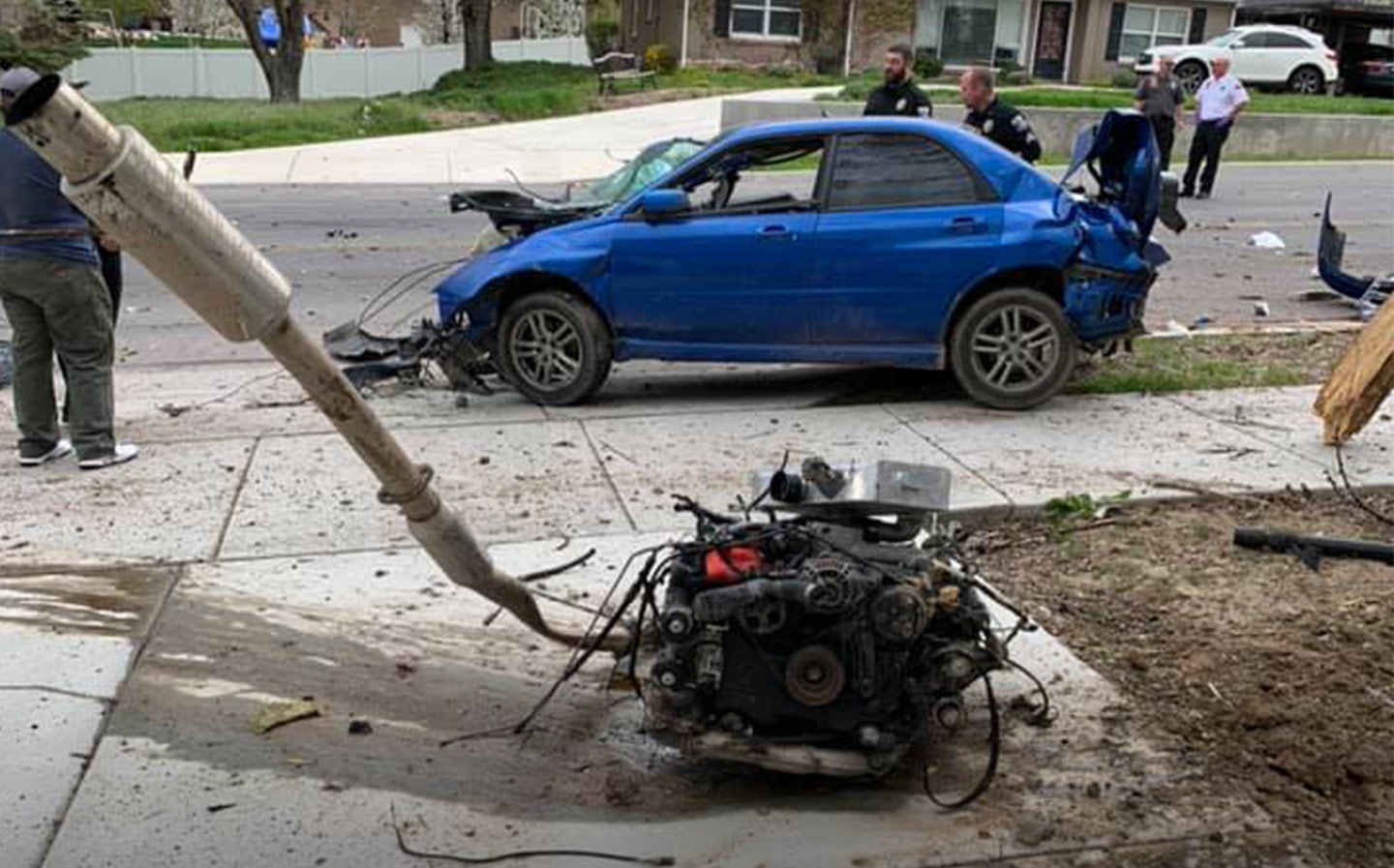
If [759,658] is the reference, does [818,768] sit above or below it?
below

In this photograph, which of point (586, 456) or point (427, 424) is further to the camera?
point (427, 424)

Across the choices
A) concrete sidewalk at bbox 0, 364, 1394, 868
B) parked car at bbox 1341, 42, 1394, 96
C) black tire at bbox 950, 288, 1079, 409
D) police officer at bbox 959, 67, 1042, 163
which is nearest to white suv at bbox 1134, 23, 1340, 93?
parked car at bbox 1341, 42, 1394, 96

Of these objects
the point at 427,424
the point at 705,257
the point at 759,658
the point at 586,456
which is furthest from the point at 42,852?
the point at 705,257

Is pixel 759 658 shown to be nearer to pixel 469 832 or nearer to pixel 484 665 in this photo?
pixel 469 832

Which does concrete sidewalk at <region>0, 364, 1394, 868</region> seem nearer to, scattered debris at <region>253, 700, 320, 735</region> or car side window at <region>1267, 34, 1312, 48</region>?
scattered debris at <region>253, 700, 320, 735</region>

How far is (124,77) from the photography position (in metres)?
33.1

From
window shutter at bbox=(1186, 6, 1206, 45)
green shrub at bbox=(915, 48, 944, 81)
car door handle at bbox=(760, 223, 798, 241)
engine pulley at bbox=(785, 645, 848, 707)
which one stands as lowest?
engine pulley at bbox=(785, 645, 848, 707)

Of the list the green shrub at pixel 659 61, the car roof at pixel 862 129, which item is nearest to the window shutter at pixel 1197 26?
the green shrub at pixel 659 61

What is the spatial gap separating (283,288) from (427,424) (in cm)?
508

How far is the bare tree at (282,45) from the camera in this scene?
30.0 m

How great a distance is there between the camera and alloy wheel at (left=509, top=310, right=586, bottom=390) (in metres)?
8.26

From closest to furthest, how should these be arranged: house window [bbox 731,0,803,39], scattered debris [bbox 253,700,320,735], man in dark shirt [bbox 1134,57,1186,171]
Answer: scattered debris [bbox 253,700,320,735] → man in dark shirt [bbox 1134,57,1186,171] → house window [bbox 731,0,803,39]

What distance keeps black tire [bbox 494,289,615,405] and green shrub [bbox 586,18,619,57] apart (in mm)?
37706

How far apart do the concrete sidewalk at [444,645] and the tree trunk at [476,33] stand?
30.2 m
